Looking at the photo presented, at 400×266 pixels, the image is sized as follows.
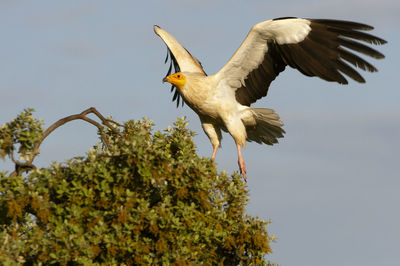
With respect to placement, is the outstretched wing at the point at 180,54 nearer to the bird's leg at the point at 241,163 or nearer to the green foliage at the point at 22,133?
the bird's leg at the point at 241,163

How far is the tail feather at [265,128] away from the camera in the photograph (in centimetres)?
1186

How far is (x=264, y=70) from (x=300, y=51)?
1034 mm

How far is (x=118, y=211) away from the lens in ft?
22.9

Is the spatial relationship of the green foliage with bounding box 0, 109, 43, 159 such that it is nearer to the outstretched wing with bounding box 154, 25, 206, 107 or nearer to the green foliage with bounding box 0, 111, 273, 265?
the green foliage with bounding box 0, 111, 273, 265

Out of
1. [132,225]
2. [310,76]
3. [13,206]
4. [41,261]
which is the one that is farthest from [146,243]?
[310,76]

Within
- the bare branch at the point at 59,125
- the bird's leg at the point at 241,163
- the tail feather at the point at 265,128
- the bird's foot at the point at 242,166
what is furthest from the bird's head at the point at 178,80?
the bare branch at the point at 59,125

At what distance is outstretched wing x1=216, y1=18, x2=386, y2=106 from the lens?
1005cm

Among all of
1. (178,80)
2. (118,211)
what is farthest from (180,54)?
(118,211)

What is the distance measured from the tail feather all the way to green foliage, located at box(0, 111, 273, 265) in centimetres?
391

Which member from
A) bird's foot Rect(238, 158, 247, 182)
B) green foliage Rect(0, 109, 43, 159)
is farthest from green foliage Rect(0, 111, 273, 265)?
bird's foot Rect(238, 158, 247, 182)

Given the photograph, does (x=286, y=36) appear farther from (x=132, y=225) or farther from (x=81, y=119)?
(x=132, y=225)

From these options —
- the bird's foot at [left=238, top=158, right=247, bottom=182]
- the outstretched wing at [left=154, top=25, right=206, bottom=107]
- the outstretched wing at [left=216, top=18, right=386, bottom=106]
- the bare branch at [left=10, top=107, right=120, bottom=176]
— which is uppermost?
the outstretched wing at [left=154, top=25, right=206, bottom=107]

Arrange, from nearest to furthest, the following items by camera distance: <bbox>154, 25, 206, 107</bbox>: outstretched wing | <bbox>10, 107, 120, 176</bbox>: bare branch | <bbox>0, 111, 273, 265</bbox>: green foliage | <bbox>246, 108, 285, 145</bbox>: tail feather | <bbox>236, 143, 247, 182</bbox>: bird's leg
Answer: <bbox>0, 111, 273, 265</bbox>: green foliage → <bbox>10, 107, 120, 176</bbox>: bare branch → <bbox>236, 143, 247, 182</bbox>: bird's leg → <bbox>246, 108, 285, 145</bbox>: tail feather → <bbox>154, 25, 206, 107</bbox>: outstretched wing

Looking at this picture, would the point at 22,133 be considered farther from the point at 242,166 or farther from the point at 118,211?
the point at 242,166
